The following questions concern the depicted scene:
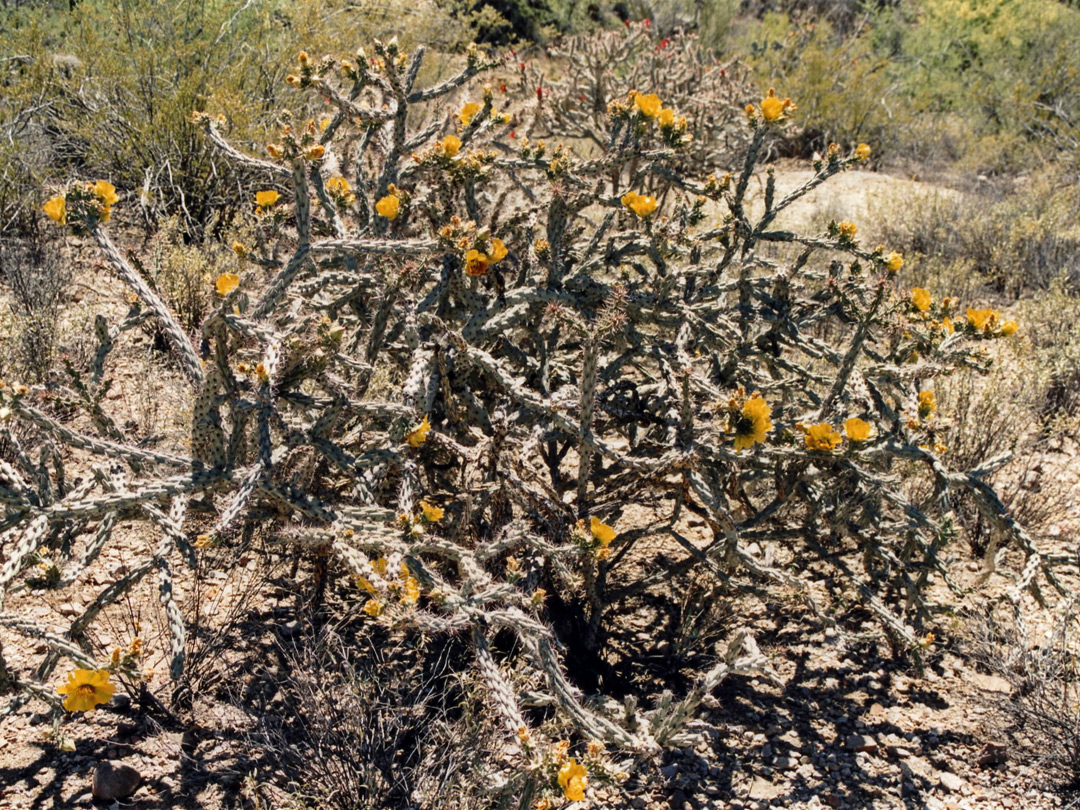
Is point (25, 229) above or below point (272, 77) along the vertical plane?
below

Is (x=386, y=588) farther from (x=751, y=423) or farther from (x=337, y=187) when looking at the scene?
(x=337, y=187)

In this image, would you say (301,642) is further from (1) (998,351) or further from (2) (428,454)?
(1) (998,351)

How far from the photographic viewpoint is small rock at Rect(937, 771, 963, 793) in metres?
2.75

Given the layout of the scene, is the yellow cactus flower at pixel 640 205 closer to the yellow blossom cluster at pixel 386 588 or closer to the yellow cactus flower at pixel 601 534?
the yellow cactus flower at pixel 601 534

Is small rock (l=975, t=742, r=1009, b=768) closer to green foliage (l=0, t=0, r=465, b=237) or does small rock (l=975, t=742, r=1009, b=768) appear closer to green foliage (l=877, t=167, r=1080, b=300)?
green foliage (l=877, t=167, r=1080, b=300)

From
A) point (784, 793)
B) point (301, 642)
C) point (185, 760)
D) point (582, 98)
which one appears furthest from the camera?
point (582, 98)

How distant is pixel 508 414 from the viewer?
289cm

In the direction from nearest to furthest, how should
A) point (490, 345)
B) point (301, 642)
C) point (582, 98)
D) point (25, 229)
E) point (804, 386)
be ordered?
point (301, 642), point (490, 345), point (804, 386), point (25, 229), point (582, 98)

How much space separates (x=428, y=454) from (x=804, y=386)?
60.2 inches

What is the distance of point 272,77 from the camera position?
6473 mm

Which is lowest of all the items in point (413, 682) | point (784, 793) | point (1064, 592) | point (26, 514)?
point (784, 793)

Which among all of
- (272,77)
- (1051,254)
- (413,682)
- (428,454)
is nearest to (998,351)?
(1051,254)

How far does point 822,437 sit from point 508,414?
1004 mm

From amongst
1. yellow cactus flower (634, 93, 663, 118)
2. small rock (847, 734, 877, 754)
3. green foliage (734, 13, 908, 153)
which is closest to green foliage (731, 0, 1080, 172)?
green foliage (734, 13, 908, 153)
